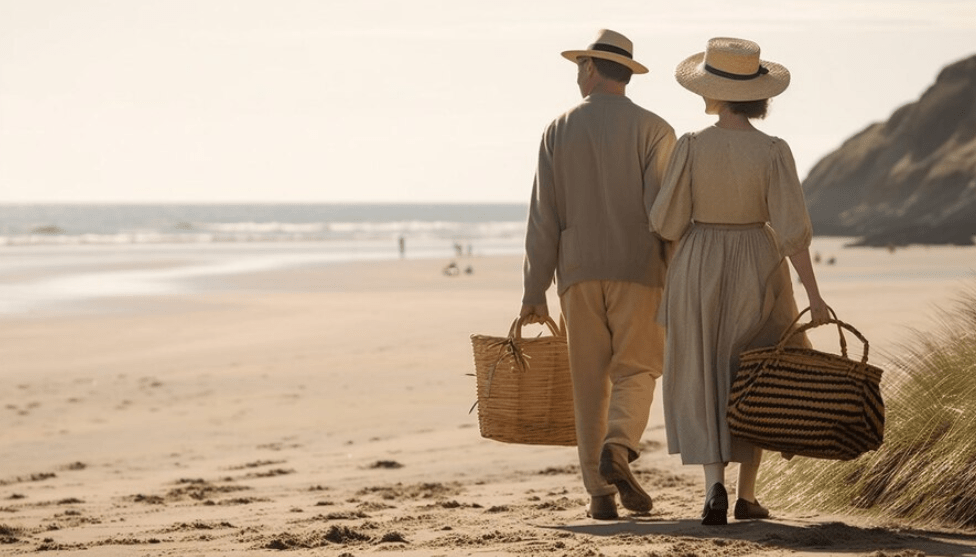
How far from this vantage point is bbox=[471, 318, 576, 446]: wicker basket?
21.6 feet

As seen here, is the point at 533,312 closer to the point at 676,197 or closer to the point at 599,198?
the point at 599,198

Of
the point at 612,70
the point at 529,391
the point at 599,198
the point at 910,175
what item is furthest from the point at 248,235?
the point at 599,198

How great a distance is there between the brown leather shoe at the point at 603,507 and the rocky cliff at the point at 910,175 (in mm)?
40704

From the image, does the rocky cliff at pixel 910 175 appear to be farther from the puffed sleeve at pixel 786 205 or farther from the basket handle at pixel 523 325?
the puffed sleeve at pixel 786 205

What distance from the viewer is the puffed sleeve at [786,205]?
5.64 meters

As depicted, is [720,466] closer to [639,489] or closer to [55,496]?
[639,489]

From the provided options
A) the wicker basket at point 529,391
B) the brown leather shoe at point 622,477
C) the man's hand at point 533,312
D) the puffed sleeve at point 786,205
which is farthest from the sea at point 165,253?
the puffed sleeve at point 786,205

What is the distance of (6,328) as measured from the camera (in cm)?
1950

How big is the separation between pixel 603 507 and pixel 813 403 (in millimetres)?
1253

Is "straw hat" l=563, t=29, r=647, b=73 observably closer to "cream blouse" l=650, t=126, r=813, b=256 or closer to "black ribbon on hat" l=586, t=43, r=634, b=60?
"black ribbon on hat" l=586, t=43, r=634, b=60

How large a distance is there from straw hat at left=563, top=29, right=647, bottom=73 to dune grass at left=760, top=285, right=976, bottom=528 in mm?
1814

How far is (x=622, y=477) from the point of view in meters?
6.09

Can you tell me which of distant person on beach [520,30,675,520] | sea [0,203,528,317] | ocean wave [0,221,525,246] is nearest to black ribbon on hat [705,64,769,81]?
distant person on beach [520,30,675,520]

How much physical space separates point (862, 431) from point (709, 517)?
2.36ft
